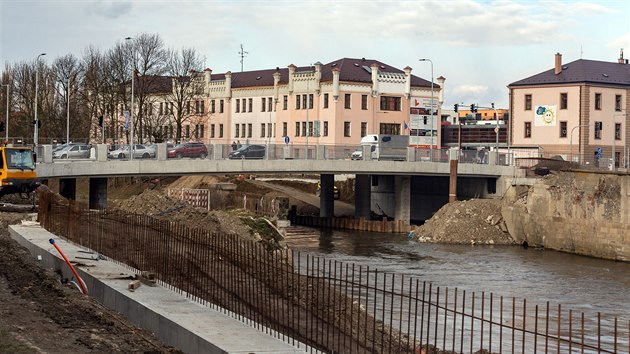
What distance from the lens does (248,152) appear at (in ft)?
222

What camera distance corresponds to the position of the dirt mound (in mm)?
70812

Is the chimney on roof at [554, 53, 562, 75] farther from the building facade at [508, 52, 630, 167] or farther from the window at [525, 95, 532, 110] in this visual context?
the window at [525, 95, 532, 110]

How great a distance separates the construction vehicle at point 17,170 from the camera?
169ft

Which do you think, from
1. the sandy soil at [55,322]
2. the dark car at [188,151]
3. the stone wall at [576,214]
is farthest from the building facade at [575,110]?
the sandy soil at [55,322]

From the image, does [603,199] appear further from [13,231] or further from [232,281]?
[232,281]

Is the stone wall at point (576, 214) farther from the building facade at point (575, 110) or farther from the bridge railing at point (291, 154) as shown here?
the building facade at point (575, 110)

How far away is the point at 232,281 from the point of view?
22875mm

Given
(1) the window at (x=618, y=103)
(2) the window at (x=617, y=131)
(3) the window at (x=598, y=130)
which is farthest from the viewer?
(2) the window at (x=617, y=131)

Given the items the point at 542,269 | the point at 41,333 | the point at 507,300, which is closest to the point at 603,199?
the point at 542,269

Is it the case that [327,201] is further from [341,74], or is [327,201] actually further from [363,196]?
[341,74]

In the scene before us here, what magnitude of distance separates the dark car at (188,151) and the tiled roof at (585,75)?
49.3 metres

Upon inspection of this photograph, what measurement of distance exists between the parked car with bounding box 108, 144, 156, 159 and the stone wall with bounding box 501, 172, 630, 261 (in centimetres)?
2587

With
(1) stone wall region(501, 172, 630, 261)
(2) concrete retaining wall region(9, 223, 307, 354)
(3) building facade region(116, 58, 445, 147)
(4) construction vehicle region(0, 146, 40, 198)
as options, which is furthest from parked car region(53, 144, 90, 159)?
(3) building facade region(116, 58, 445, 147)

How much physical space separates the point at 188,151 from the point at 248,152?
173 inches
